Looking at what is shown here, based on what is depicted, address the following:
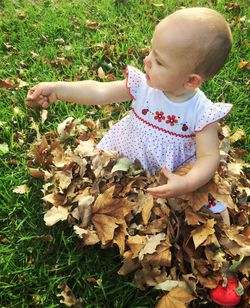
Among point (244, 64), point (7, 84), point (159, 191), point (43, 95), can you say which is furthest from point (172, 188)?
point (244, 64)

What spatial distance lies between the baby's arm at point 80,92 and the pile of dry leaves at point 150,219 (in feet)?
1.28

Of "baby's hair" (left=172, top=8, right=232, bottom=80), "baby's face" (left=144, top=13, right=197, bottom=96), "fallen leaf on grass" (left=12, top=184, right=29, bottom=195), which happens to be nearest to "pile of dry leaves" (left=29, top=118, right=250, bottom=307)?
"fallen leaf on grass" (left=12, top=184, right=29, bottom=195)

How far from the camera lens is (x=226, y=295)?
2.09 m

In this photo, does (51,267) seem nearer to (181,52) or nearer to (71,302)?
(71,302)

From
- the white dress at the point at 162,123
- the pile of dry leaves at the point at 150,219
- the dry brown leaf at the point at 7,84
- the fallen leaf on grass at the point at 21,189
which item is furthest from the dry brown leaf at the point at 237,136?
the dry brown leaf at the point at 7,84

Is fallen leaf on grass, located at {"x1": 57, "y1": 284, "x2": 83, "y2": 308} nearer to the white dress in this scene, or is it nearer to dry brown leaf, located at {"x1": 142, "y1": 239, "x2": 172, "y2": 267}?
dry brown leaf, located at {"x1": 142, "y1": 239, "x2": 172, "y2": 267}

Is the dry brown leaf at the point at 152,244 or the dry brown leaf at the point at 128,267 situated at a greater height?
the dry brown leaf at the point at 152,244

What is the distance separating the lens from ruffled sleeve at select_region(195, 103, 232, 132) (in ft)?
7.23

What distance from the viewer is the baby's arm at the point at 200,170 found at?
2.16m

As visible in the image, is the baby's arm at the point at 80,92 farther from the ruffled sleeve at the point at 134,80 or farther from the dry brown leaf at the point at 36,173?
the dry brown leaf at the point at 36,173

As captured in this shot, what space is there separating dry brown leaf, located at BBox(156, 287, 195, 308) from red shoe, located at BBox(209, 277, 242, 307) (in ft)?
0.45

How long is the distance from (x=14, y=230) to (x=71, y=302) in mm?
582

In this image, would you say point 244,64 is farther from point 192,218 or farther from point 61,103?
point 192,218

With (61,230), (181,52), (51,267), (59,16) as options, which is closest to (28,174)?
(61,230)
